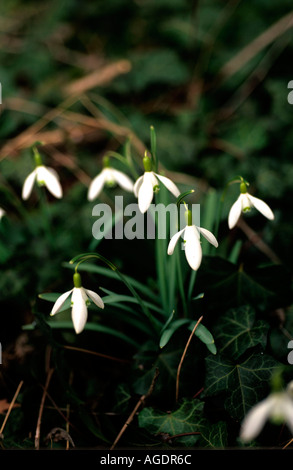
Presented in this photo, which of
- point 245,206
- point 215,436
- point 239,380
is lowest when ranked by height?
point 215,436

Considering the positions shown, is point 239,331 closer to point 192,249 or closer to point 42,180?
point 192,249

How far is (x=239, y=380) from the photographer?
3.13 ft

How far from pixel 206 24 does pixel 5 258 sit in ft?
5.47

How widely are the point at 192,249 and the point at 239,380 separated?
0.36 m

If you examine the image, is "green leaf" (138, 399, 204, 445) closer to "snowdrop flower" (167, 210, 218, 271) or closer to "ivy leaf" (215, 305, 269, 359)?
"ivy leaf" (215, 305, 269, 359)

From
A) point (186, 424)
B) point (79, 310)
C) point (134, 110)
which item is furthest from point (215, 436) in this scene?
point (134, 110)

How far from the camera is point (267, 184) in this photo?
4.85 ft

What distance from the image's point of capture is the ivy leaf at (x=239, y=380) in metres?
0.93

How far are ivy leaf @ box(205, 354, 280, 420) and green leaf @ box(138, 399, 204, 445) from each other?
0.06 metres

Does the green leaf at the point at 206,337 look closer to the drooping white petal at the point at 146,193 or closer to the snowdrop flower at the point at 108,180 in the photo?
the drooping white petal at the point at 146,193

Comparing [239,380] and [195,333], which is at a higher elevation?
[195,333]

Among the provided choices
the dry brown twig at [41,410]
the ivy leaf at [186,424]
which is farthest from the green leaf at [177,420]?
the dry brown twig at [41,410]

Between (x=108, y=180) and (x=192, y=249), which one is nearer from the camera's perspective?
(x=192, y=249)
